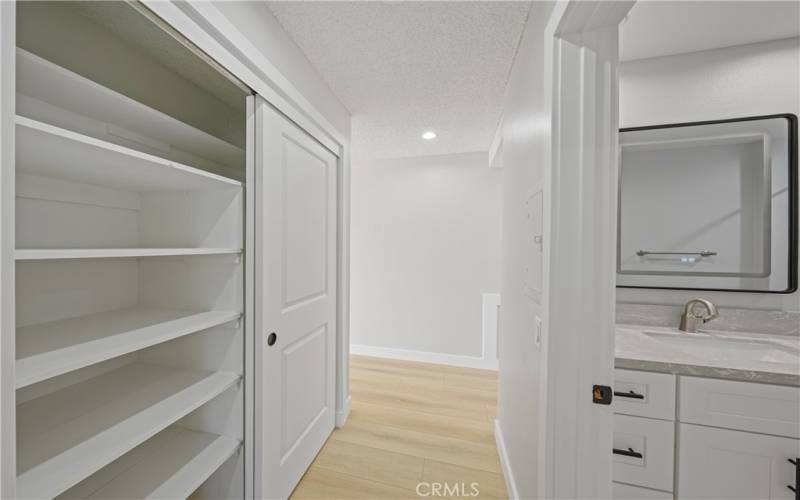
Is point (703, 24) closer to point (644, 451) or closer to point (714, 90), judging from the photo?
point (714, 90)

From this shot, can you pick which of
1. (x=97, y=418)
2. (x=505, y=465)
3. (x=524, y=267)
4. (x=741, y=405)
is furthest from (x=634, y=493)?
(x=97, y=418)

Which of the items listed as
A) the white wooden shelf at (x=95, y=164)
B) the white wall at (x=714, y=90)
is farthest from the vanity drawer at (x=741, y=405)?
the white wooden shelf at (x=95, y=164)

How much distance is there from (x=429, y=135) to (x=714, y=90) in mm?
1737

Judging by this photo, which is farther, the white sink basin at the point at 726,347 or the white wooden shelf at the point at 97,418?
the white sink basin at the point at 726,347

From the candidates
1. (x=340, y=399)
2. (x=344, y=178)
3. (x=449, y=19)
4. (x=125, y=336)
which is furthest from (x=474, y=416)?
(x=449, y=19)

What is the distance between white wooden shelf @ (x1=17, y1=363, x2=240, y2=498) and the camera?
79cm

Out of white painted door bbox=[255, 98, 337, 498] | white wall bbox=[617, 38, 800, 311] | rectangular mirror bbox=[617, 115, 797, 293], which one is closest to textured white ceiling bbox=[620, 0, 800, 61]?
white wall bbox=[617, 38, 800, 311]

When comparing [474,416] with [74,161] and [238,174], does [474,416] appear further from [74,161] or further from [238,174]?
[74,161]

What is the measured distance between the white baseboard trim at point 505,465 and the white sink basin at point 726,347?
0.97m

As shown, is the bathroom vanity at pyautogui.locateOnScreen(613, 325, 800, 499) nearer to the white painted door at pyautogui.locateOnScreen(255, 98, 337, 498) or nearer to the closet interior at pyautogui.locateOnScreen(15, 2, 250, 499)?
the white painted door at pyautogui.locateOnScreen(255, 98, 337, 498)

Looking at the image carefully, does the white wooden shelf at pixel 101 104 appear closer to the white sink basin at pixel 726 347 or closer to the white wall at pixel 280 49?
the white wall at pixel 280 49

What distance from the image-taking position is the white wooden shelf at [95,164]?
0.70m

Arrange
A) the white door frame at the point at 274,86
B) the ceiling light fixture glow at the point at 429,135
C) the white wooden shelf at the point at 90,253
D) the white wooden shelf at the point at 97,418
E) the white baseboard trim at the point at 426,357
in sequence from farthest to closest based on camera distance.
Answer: the white baseboard trim at the point at 426,357
the ceiling light fixture glow at the point at 429,135
the white door frame at the point at 274,86
the white wooden shelf at the point at 97,418
the white wooden shelf at the point at 90,253

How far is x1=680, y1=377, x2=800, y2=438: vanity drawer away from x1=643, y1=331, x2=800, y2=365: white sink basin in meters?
0.13
